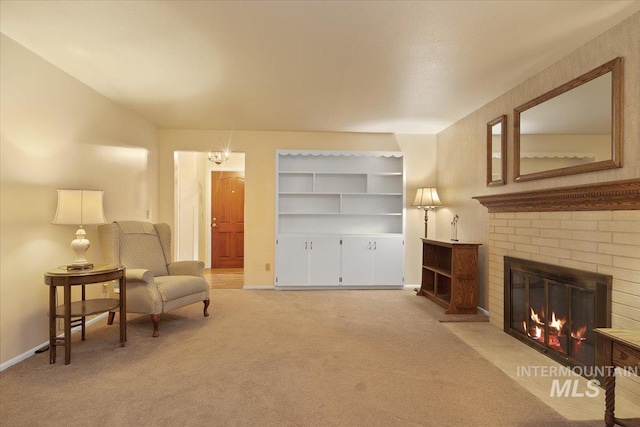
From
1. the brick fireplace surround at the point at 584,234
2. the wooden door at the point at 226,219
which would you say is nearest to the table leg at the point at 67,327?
the brick fireplace surround at the point at 584,234

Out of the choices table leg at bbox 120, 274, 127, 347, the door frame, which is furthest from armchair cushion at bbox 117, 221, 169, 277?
the door frame

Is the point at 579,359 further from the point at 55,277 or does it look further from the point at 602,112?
the point at 55,277

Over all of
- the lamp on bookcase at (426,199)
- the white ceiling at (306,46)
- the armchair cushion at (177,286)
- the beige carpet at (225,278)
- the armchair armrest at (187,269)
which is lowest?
the beige carpet at (225,278)

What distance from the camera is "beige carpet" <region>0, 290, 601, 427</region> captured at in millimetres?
2004

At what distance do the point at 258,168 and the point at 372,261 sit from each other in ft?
7.46

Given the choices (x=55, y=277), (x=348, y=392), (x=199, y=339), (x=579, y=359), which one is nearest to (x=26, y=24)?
(x=55, y=277)

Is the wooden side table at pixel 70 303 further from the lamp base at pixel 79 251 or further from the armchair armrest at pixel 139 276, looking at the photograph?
the armchair armrest at pixel 139 276

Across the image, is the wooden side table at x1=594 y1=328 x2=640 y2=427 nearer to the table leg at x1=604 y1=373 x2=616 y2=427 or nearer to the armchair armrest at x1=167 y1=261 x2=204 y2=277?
the table leg at x1=604 y1=373 x2=616 y2=427

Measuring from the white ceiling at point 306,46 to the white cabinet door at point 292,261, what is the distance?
205 centimetres

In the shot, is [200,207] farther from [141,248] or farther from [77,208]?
[77,208]

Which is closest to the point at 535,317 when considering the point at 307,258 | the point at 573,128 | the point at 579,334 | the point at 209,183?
the point at 579,334

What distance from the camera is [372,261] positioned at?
5.45 m

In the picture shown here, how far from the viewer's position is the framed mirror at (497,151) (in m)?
3.69

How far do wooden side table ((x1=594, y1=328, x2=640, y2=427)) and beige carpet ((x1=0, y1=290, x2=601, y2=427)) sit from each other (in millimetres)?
182
